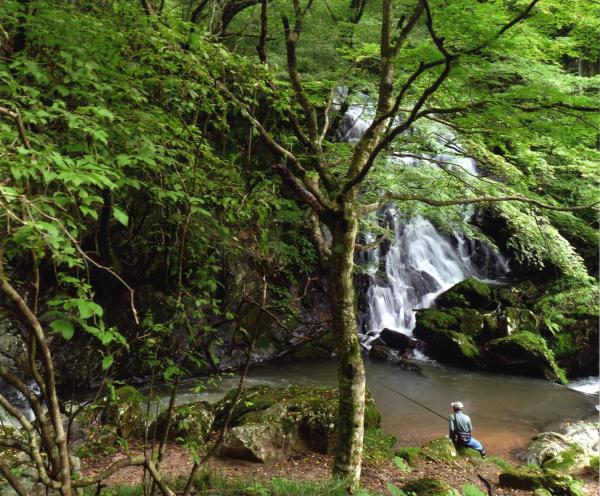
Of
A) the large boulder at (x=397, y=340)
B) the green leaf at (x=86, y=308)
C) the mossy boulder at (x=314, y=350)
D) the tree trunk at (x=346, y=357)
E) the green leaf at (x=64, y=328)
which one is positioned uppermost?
the green leaf at (x=86, y=308)

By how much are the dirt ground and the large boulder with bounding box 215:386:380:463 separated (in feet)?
0.52

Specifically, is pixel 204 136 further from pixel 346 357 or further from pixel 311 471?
pixel 311 471

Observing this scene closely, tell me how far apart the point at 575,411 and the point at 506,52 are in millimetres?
9303

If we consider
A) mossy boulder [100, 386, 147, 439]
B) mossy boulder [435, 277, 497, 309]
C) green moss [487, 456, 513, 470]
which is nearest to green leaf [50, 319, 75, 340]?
mossy boulder [100, 386, 147, 439]

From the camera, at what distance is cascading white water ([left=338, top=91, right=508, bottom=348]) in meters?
15.4

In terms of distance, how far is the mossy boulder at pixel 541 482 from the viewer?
6312 millimetres

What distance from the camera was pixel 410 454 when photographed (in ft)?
23.8

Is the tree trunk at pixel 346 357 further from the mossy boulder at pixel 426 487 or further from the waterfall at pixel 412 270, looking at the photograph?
the waterfall at pixel 412 270

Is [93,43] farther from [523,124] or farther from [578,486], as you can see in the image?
[578,486]

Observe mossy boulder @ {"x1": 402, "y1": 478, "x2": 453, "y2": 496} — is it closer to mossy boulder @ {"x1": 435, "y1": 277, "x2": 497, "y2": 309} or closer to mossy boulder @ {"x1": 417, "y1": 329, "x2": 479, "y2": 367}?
mossy boulder @ {"x1": 417, "y1": 329, "x2": 479, "y2": 367}

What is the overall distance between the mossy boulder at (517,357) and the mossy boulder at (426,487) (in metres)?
7.89

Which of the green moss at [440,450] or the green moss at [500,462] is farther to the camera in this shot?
the green moss at [500,462]

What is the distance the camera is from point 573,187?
10.4 m

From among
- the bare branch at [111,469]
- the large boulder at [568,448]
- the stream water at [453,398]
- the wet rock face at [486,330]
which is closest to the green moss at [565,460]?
the large boulder at [568,448]
